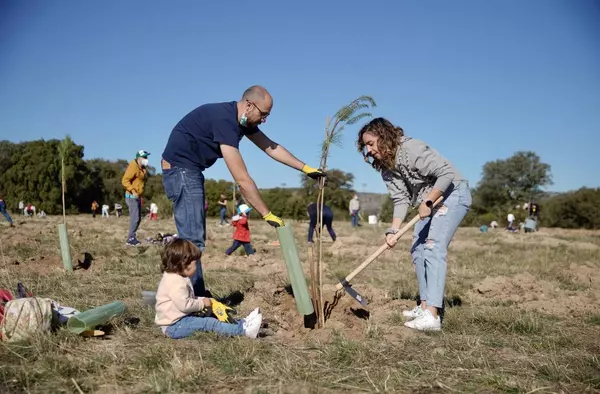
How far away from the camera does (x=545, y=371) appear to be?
266 centimetres

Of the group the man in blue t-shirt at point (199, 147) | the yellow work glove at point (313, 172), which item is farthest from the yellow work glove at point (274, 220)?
the yellow work glove at point (313, 172)

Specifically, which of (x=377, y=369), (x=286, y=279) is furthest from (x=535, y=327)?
(x=286, y=279)

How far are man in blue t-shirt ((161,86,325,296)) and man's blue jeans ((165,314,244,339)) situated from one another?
692mm

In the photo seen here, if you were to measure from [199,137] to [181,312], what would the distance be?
1.39 meters

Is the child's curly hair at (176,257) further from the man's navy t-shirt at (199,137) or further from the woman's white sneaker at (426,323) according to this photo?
the woman's white sneaker at (426,323)

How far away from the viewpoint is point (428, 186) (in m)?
4.01

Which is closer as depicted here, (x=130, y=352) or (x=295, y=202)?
(x=130, y=352)

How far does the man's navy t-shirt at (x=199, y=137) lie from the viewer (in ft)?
12.2

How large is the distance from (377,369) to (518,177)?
68.5m

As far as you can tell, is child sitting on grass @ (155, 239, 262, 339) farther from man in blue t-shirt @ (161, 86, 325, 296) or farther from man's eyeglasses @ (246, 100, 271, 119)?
man's eyeglasses @ (246, 100, 271, 119)

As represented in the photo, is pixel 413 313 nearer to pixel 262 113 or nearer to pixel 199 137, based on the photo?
pixel 262 113

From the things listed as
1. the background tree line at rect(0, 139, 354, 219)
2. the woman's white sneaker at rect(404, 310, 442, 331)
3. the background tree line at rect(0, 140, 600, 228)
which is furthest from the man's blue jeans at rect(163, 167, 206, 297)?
the background tree line at rect(0, 139, 354, 219)

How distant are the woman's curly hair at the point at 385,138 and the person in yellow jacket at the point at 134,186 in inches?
243

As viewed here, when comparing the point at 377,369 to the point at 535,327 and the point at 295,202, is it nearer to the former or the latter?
the point at 535,327
